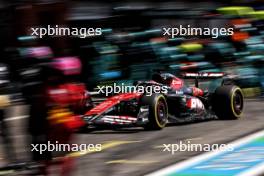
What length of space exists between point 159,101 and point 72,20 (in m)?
1.73

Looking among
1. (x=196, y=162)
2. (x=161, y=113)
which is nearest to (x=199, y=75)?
(x=161, y=113)

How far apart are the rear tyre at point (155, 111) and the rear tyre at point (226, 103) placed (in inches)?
46.8

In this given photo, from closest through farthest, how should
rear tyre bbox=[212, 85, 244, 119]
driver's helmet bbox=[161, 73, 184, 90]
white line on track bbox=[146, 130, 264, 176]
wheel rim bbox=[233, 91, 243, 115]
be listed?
white line on track bbox=[146, 130, 264, 176] < driver's helmet bbox=[161, 73, 184, 90] < rear tyre bbox=[212, 85, 244, 119] < wheel rim bbox=[233, 91, 243, 115]

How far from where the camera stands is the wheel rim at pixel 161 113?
→ 29.0 ft

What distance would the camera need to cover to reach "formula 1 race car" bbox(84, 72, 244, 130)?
873 cm

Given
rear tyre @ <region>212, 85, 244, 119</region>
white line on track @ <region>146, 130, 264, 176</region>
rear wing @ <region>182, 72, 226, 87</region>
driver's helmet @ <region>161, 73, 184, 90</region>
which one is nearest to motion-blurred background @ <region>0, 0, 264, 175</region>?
driver's helmet @ <region>161, 73, 184, 90</region>

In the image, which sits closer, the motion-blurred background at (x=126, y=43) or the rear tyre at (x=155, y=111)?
the motion-blurred background at (x=126, y=43)

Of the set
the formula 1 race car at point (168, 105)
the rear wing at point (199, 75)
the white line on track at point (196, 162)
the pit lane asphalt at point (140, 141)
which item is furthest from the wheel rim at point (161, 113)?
Result: the white line on track at point (196, 162)

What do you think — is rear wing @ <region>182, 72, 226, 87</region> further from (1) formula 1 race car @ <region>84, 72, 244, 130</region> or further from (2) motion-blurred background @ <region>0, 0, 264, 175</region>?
(2) motion-blurred background @ <region>0, 0, 264, 175</region>

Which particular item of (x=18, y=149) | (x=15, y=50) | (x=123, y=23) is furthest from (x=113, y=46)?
(x=15, y=50)

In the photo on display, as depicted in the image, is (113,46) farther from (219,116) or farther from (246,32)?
(246,32)

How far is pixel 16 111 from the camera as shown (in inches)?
330

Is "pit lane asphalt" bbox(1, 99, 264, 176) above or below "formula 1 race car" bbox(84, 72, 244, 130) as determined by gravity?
below

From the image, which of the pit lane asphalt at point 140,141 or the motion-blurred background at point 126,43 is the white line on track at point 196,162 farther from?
the motion-blurred background at point 126,43
